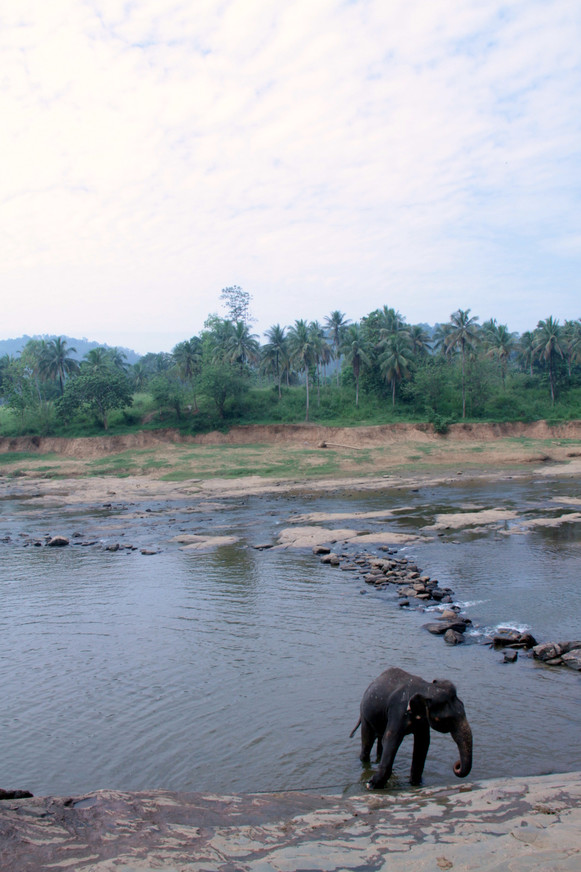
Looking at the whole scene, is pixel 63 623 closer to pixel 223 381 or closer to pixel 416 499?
pixel 416 499

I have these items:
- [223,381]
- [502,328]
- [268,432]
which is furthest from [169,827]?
[502,328]

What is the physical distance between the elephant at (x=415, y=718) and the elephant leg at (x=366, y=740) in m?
0.13

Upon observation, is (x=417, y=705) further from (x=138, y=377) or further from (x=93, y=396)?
(x=138, y=377)

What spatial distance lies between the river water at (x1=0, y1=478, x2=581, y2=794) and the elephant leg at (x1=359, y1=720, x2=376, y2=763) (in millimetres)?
208

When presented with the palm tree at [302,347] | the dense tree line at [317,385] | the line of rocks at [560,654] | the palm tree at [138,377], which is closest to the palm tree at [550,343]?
the dense tree line at [317,385]

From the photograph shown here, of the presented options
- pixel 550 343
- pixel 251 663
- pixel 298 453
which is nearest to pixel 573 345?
pixel 550 343

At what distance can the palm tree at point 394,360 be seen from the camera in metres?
68.5

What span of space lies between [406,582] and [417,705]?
9986mm

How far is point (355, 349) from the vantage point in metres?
67.6

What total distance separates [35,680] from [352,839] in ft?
25.9

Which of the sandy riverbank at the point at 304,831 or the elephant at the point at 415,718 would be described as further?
the elephant at the point at 415,718

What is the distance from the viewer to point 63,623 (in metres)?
15.2

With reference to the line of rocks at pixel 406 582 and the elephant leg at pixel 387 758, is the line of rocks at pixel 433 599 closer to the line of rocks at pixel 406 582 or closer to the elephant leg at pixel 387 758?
the line of rocks at pixel 406 582

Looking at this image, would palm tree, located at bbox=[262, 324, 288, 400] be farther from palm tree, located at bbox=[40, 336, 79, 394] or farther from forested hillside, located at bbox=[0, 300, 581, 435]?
palm tree, located at bbox=[40, 336, 79, 394]
